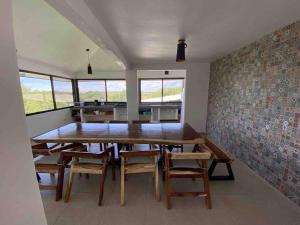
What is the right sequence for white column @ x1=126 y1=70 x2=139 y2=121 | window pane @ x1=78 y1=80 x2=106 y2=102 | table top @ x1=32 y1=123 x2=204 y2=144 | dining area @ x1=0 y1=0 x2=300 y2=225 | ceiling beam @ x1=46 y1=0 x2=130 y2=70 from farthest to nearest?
1. window pane @ x1=78 y1=80 x2=106 y2=102
2. white column @ x1=126 y1=70 x2=139 y2=121
3. table top @ x1=32 y1=123 x2=204 y2=144
4. ceiling beam @ x1=46 y1=0 x2=130 y2=70
5. dining area @ x1=0 y1=0 x2=300 y2=225

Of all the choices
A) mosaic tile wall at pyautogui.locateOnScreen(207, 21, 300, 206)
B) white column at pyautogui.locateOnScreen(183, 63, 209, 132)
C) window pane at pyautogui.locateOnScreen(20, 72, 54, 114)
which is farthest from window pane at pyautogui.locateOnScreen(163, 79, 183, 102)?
window pane at pyautogui.locateOnScreen(20, 72, 54, 114)

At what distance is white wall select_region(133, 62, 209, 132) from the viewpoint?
13.7ft

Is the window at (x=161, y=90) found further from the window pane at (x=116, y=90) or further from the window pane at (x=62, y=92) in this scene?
the window pane at (x=62, y=92)

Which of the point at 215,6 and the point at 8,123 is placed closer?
the point at 8,123

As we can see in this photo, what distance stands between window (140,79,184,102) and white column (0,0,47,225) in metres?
5.90

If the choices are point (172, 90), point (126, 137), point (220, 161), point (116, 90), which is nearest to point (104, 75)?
point (116, 90)

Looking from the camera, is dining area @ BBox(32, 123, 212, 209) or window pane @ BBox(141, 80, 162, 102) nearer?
dining area @ BBox(32, 123, 212, 209)

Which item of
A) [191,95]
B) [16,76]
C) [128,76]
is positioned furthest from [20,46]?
[191,95]

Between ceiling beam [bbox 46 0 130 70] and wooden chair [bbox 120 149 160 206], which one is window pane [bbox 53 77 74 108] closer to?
ceiling beam [bbox 46 0 130 70]

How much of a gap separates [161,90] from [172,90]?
475mm

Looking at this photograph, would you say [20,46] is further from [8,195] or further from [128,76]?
[8,195]

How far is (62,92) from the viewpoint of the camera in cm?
542

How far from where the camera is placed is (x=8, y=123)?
1.79 feet

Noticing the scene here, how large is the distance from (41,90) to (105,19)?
12.5ft
